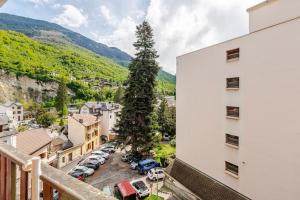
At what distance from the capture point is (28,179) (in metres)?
1.73

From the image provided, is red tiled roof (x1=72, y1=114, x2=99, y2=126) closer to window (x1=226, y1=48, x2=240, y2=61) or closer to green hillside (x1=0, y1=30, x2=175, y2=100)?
window (x1=226, y1=48, x2=240, y2=61)

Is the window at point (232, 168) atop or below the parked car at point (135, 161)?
atop

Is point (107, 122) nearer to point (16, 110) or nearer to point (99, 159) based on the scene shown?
point (99, 159)

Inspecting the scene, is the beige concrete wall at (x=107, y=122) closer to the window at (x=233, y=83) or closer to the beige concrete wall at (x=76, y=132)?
the beige concrete wall at (x=76, y=132)

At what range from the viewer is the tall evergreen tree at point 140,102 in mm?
25203

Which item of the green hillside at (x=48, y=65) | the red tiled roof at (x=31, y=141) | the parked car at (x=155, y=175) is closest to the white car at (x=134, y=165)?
the parked car at (x=155, y=175)

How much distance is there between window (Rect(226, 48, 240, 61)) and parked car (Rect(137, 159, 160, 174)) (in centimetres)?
1470

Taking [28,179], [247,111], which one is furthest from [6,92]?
[28,179]

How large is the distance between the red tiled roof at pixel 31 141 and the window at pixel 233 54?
57.9 feet

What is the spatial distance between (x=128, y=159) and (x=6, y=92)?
6109 centimetres

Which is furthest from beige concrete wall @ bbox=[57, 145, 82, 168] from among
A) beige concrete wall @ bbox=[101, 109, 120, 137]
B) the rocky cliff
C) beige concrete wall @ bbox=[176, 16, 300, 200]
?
the rocky cliff

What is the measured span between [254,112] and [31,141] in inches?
773

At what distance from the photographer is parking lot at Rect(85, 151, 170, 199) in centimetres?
1986

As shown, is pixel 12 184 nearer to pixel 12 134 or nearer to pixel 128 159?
pixel 12 134
